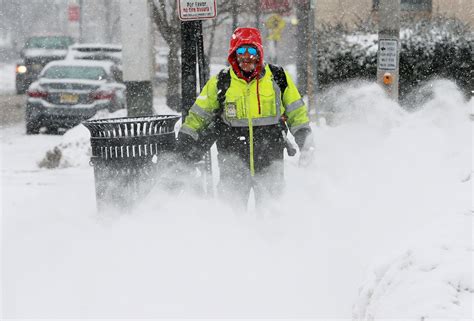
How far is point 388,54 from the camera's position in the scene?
11250mm

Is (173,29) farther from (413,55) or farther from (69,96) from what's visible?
(413,55)

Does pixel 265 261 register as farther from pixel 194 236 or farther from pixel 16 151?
pixel 16 151

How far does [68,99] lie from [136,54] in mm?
5618

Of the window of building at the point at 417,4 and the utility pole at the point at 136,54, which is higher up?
the window of building at the point at 417,4

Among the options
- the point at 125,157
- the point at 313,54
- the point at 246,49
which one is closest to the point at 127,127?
the point at 125,157

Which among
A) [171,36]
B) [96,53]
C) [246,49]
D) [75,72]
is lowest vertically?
[75,72]

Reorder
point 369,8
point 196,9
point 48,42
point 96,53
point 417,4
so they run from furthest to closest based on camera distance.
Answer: point 48,42
point 96,53
point 417,4
point 369,8
point 196,9

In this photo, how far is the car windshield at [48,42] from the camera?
26.5 meters

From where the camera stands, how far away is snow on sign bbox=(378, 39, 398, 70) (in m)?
11.2

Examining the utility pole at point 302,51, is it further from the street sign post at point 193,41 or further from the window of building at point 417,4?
the street sign post at point 193,41

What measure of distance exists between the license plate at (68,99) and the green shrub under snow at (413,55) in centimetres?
499

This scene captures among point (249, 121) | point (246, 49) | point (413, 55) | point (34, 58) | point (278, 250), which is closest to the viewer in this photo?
point (246, 49)

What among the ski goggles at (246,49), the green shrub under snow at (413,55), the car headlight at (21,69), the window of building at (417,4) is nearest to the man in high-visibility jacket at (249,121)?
the ski goggles at (246,49)

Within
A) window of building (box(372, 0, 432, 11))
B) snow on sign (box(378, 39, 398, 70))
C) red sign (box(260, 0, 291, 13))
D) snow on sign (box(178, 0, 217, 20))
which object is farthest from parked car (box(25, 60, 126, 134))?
snow on sign (box(178, 0, 217, 20))
